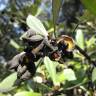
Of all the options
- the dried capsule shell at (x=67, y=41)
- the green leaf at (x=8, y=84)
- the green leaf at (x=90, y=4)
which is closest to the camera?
the green leaf at (x=90, y=4)

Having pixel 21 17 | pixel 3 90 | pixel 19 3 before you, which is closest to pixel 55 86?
pixel 3 90

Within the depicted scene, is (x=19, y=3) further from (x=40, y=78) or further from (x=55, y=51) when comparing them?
(x=55, y=51)

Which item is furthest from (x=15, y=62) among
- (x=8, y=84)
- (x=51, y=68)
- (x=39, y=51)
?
(x=51, y=68)

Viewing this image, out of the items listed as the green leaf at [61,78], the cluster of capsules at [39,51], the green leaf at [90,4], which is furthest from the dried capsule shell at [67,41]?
the green leaf at [61,78]

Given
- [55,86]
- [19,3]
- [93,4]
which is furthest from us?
[19,3]

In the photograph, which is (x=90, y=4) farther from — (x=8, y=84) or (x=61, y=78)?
(x=61, y=78)

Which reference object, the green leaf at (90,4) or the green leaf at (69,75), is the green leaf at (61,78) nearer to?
the green leaf at (69,75)

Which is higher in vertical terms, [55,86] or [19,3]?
[19,3]

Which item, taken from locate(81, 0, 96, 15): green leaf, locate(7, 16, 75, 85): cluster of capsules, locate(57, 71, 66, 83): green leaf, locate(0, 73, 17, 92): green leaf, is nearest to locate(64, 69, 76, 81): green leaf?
locate(57, 71, 66, 83): green leaf
